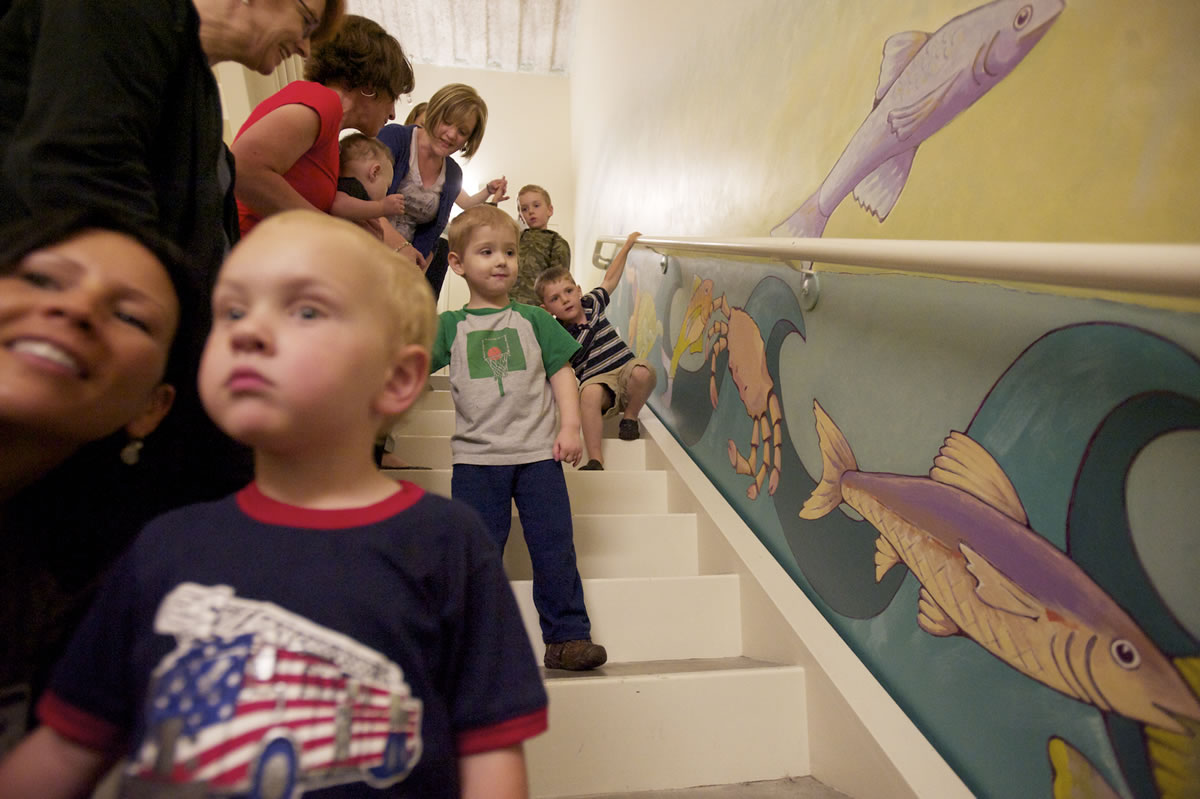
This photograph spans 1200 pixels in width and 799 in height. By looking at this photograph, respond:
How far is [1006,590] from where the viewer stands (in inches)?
37.0

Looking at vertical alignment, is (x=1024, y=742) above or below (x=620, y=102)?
below

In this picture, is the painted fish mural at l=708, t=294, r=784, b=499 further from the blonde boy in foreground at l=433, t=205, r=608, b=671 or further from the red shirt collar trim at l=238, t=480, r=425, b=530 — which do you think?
the red shirt collar trim at l=238, t=480, r=425, b=530

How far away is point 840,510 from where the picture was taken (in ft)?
4.41

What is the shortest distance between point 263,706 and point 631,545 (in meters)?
1.48

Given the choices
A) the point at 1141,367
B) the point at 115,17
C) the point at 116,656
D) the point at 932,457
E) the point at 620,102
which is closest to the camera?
the point at 116,656

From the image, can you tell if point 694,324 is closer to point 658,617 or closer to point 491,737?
point 658,617

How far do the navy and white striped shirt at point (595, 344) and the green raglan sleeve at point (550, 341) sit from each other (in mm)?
909

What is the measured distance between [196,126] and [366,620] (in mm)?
562

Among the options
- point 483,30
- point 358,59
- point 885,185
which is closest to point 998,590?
point 885,185

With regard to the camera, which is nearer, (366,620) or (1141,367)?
(366,620)

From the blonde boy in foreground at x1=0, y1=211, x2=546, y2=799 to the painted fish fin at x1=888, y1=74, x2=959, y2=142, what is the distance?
962mm

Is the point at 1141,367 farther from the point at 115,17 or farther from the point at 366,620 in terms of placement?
the point at 115,17

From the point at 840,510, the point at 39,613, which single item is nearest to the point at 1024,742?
the point at 840,510

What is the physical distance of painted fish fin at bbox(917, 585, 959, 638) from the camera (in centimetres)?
104
